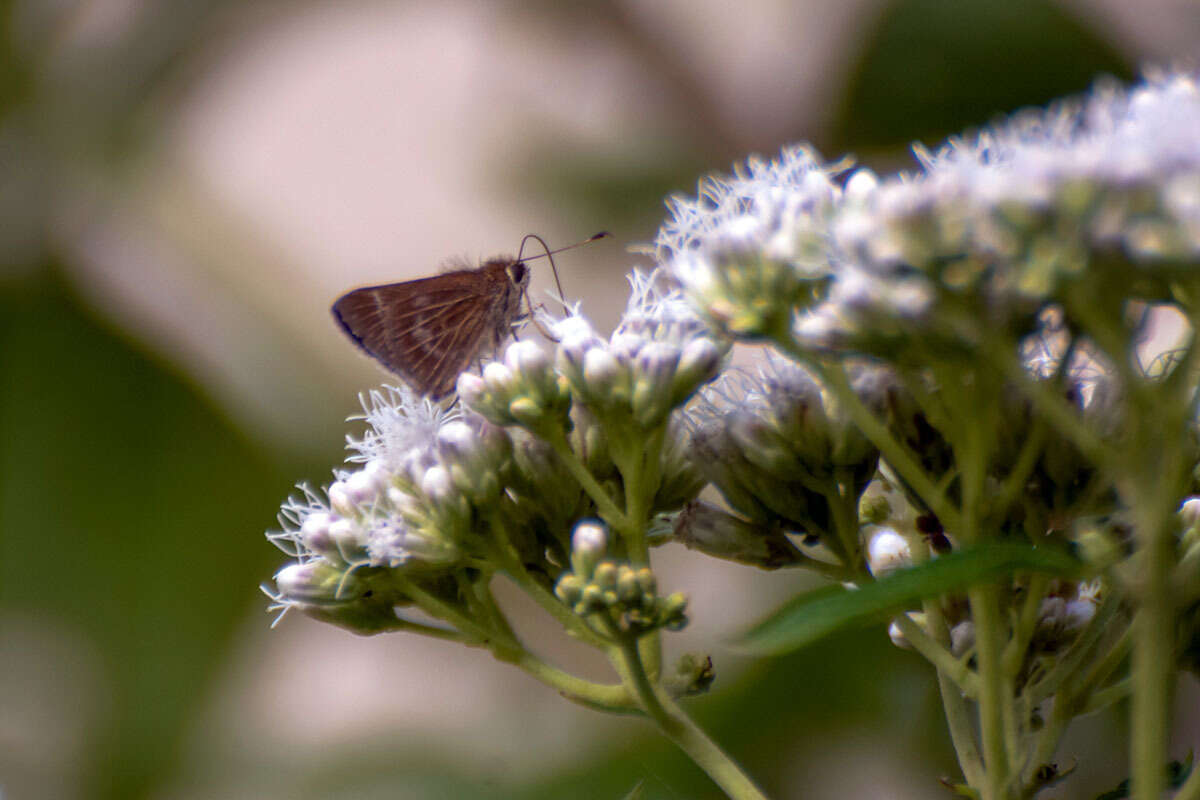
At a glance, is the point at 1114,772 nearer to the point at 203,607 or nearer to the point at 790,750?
the point at 790,750

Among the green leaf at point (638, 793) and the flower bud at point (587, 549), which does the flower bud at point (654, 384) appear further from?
the green leaf at point (638, 793)

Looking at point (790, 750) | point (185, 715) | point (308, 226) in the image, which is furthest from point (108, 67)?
point (790, 750)

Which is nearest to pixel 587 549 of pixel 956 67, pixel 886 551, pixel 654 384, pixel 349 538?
pixel 654 384

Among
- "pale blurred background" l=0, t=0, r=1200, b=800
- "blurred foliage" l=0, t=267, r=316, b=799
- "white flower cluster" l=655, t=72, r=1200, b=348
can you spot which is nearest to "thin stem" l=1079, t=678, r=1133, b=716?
"white flower cluster" l=655, t=72, r=1200, b=348

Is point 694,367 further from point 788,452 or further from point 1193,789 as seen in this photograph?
point 1193,789

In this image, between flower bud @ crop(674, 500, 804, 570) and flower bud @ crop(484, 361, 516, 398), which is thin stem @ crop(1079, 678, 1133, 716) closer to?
flower bud @ crop(674, 500, 804, 570)

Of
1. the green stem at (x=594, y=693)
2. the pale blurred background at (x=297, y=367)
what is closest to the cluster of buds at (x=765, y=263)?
the green stem at (x=594, y=693)
